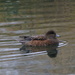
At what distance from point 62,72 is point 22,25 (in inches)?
259

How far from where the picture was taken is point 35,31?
14.8 metres

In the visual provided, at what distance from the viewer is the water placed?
10.0 metres

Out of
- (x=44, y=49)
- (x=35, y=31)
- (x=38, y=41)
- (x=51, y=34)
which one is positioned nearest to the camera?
(x=44, y=49)

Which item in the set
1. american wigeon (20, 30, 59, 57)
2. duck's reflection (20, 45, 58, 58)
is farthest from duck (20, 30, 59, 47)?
duck's reflection (20, 45, 58, 58)

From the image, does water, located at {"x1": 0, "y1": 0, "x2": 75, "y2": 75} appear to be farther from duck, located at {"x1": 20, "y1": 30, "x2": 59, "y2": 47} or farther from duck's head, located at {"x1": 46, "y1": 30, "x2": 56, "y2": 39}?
duck's head, located at {"x1": 46, "y1": 30, "x2": 56, "y2": 39}

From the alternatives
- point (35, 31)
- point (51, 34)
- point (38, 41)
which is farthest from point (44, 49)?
point (35, 31)

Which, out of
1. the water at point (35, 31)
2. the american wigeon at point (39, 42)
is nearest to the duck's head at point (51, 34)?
the american wigeon at point (39, 42)

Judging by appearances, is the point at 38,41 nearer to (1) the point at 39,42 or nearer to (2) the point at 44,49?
(1) the point at 39,42

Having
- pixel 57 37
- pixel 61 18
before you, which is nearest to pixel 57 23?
pixel 61 18

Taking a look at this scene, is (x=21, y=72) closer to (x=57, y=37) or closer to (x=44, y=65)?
(x=44, y=65)

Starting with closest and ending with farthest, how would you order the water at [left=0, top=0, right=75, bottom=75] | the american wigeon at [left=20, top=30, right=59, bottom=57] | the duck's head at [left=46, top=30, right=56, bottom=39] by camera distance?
the water at [left=0, top=0, right=75, bottom=75], the american wigeon at [left=20, top=30, right=59, bottom=57], the duck's head at [left=46, top=30, right=56, bottom=39]

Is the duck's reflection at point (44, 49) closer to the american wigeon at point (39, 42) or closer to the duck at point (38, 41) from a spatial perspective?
the american wigeon at point (39, 42)

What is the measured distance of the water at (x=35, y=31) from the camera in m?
10.0

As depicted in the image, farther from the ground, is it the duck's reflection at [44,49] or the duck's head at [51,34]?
the duck's head at [51,34]
